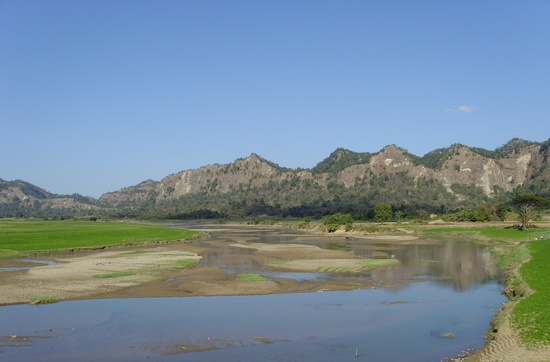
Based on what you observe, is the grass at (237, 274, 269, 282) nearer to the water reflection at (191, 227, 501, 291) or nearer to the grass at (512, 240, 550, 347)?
the water reflection at (191, 227, 501, 291)

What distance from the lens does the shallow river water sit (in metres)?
19.8

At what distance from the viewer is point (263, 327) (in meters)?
23.9

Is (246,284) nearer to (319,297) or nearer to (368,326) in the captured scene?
(319,297)

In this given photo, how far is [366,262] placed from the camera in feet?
164

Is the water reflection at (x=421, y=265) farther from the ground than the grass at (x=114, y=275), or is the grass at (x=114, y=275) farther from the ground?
the grass at (x=114, y=275)

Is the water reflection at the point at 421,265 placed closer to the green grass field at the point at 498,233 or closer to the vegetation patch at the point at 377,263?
the vegetation patch at the point at 377,263

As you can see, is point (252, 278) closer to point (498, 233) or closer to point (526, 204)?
point (498, 233)

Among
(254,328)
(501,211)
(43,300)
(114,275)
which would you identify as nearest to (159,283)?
(114,275)

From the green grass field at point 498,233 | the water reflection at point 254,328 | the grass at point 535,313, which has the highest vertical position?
the green grass field at point 498,233

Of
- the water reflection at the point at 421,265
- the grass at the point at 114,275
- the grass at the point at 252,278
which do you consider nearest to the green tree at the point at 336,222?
the water reflection at the point at 421,265

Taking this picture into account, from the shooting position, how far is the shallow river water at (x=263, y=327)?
19.8m

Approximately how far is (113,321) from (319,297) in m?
13.1

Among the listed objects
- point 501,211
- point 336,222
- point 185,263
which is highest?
point 501,211

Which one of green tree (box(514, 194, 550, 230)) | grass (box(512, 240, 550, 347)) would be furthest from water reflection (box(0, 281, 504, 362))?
green tree (box(514, 194, 550, 230))
